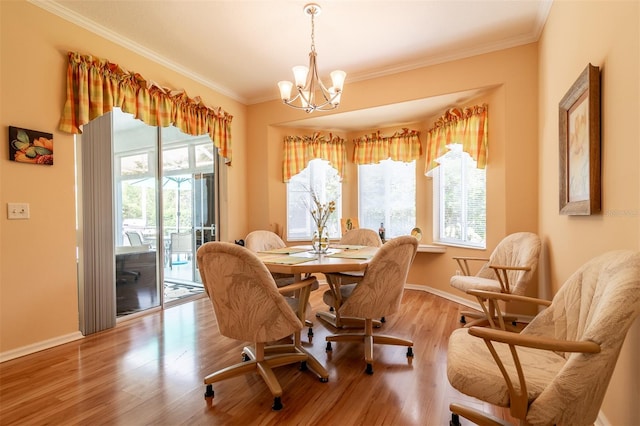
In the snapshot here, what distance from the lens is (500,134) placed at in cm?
321

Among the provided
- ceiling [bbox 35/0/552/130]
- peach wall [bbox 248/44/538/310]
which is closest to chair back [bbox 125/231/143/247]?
ceiling [bbox 35/0/552/130]

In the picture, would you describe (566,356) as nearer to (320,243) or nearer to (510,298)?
(510,298)

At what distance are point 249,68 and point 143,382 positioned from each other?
3281 millimetres

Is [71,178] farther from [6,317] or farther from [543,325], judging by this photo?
[543,325]

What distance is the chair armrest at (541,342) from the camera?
3.12 feet

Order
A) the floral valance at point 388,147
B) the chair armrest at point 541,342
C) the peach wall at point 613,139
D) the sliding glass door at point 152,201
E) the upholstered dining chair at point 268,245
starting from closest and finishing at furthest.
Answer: the chair armrest at point 541,342, the peach wall at point 613,139, the upholstered dining chair at point 268,245, the sliding glass door at point 152,201, the floral valance at point 388,147

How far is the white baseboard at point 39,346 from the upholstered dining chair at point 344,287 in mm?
2132

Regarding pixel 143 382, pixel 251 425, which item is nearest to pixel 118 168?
pixel 143 382

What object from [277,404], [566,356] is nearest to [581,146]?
[566,356]

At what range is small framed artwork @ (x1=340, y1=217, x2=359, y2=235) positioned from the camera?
14.9ft

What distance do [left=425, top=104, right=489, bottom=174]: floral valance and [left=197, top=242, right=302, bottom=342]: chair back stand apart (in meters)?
2.78

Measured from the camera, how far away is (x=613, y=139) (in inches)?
57.8

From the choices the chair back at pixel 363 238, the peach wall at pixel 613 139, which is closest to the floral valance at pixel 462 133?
the peach wall at pixel 613 139

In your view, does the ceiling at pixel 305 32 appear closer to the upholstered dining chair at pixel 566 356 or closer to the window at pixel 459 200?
the window at pixel 459 200
